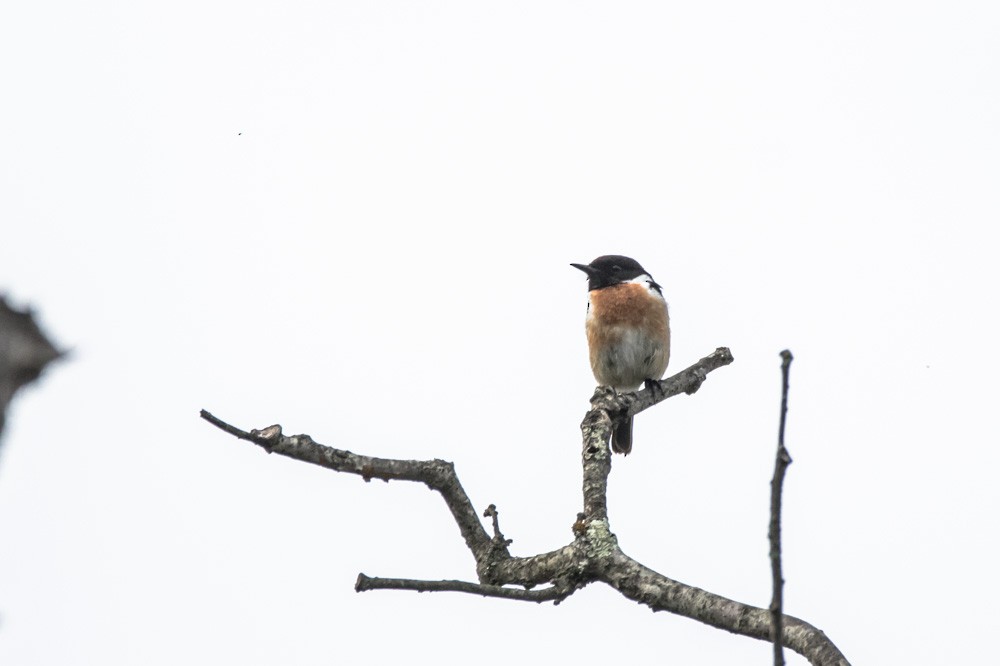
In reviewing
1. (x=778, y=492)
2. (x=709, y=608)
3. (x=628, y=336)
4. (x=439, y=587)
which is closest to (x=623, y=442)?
(x=628, y=336)

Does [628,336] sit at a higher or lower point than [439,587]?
higher

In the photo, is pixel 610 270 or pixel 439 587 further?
pixel 610 270

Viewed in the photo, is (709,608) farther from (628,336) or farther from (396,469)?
(628,336)

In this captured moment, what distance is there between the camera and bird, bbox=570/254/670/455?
30.7 feet

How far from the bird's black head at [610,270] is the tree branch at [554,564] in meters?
4.75

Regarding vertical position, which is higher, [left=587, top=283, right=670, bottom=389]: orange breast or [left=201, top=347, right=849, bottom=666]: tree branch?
[left=587, top=283, right=670, bottom=389]: orange breast

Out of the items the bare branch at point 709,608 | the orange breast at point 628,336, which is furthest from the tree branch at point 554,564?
the orange breast at point 628,336

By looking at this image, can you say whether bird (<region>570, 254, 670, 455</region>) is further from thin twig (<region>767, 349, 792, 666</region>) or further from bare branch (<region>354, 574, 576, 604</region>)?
thin twig (<region>767, 349, 792, 666</region>)

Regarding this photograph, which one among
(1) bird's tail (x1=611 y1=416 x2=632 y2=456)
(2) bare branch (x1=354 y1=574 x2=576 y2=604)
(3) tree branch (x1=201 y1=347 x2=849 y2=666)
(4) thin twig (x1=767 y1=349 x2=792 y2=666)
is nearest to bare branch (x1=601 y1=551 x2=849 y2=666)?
(3) tree branch (x1=201 y1=347 x2=849 y2=666)

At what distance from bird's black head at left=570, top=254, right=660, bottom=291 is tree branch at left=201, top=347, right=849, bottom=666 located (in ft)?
15.6

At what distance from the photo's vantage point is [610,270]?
1002 centimetres

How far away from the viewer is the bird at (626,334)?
9.36 meters

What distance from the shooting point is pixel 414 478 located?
4.71m

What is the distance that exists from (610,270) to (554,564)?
224 inches
